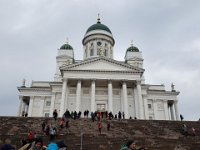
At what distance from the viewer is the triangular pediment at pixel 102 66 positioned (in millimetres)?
40625

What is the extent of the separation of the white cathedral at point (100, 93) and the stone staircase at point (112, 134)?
12.6 m

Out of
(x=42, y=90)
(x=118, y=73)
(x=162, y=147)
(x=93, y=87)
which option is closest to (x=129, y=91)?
(x=118, y=73)

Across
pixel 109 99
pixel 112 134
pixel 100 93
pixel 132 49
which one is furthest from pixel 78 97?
pixel 132 49

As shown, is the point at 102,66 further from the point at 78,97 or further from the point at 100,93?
the point at 78,97

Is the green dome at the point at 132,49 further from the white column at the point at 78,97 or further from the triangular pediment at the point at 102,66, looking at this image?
the white column at the point at 78,97

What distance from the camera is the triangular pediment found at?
40625 mm

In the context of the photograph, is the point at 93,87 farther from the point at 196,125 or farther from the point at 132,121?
the point at 196,125

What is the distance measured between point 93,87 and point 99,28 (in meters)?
20.7

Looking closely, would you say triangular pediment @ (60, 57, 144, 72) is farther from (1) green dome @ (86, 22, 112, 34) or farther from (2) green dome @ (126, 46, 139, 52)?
(1) green dome @ (86, 22, 112, 34)

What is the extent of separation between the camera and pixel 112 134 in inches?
835

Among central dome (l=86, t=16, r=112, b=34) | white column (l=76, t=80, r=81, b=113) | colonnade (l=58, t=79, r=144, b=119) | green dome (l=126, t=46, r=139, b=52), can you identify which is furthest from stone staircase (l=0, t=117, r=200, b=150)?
central dome (l=86, t=16, r=112, b=34)

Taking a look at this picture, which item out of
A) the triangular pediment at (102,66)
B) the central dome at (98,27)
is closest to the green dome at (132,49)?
the central dome at (98,27)

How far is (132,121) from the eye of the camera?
2633 cm

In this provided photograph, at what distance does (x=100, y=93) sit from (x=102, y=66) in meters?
4.32
